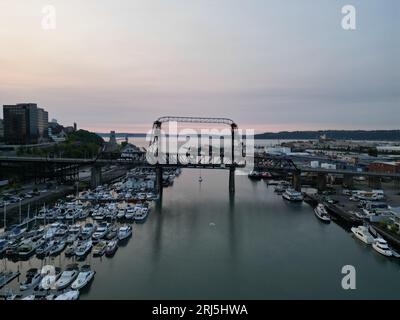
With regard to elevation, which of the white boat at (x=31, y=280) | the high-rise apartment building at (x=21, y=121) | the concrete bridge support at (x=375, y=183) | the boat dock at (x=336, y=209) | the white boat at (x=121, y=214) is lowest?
the white boat at (x=31, y=280)

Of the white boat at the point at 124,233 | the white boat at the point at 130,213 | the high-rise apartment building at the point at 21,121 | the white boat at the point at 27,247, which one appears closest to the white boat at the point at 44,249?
the white boat at the point at 27,247

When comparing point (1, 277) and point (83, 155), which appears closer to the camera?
point (1, 277)

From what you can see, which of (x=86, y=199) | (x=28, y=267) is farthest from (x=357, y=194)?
(x=28, y=267)

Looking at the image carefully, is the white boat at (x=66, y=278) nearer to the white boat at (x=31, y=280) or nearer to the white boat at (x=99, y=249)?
the white boat at (x=31, y=280)

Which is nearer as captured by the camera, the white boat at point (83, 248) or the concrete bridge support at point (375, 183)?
the white boat at point (83, 248)

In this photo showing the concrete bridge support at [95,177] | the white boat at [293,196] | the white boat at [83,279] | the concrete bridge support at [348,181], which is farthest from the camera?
the concrete bridge support at [348,181]

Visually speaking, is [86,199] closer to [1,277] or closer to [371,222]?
[1,277]
